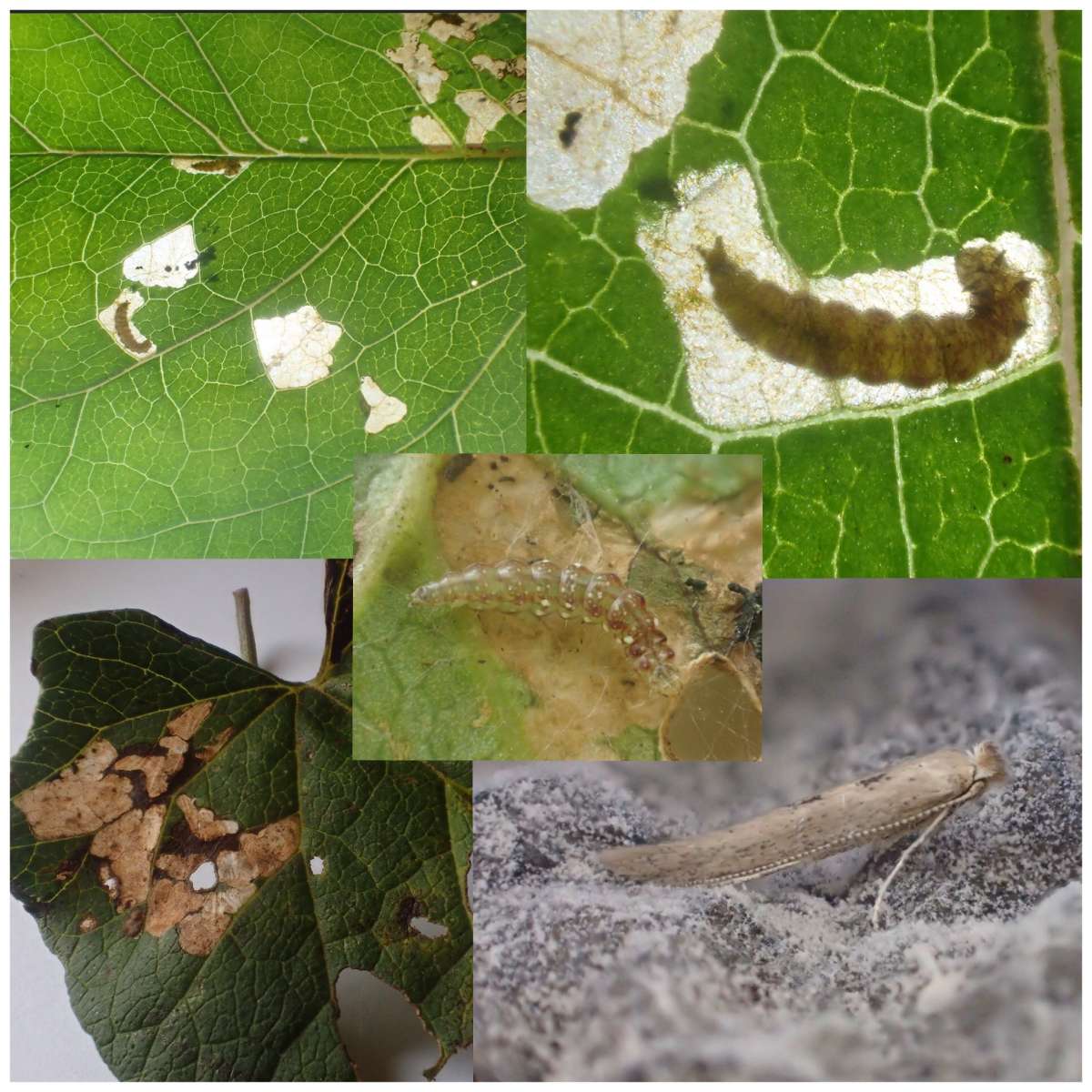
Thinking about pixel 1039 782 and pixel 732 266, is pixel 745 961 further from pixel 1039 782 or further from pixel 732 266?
pixel 732 266

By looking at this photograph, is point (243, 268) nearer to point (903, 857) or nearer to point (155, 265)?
point (155, 265)

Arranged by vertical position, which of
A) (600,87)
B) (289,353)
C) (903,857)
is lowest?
(903,857)

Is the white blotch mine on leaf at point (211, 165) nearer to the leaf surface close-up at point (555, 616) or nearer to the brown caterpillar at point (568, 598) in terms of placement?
the leaf surface close-up at point (555, 616)

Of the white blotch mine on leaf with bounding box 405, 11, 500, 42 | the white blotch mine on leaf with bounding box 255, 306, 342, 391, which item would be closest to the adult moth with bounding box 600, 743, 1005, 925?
the white blotch mine on leaf with bounding box 255, 306, 342, 391

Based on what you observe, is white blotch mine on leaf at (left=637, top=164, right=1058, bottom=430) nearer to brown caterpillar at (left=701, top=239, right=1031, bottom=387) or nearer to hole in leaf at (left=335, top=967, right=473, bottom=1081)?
brown caterpillar at (left=701, top=239, right=1031, bottom=387)

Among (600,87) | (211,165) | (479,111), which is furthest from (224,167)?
(600,87)

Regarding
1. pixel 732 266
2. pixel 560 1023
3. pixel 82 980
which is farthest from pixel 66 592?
pixel 732 266

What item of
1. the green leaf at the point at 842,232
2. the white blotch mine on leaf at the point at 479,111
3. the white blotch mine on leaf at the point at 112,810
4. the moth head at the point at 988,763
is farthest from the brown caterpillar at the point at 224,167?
the moth head at the point at 988,763
